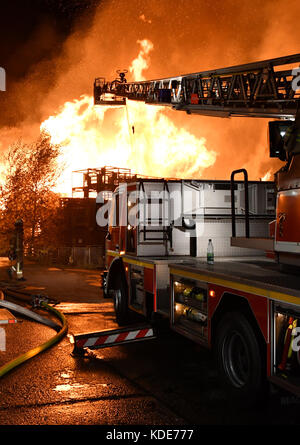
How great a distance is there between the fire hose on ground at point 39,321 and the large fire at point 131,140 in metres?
38.7

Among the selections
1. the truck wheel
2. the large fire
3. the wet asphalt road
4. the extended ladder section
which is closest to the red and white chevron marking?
the wet asphalt road

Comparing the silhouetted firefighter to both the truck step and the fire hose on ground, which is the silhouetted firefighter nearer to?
the fire hose on ground

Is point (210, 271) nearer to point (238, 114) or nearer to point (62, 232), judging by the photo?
point (238, 114)

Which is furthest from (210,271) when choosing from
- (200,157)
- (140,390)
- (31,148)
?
(200,157)

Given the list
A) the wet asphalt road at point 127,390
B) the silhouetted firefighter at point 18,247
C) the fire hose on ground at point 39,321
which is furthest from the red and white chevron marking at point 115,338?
the silhouetted firefighter at point 18,247

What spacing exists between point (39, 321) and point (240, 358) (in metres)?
5.41

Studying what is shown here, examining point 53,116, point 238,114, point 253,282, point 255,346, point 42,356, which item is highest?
point 53,116

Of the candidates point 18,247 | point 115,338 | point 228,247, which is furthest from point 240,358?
point 18,247

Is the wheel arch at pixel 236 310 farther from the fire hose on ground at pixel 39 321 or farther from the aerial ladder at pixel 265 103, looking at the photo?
the fire hose on ground at pixel 39 321

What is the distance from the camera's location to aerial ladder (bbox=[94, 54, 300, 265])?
5.00 meters

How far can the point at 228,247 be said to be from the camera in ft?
28.0

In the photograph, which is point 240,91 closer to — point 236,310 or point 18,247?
point 236,310

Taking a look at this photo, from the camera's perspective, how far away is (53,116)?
163ft

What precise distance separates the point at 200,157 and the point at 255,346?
46046mm
